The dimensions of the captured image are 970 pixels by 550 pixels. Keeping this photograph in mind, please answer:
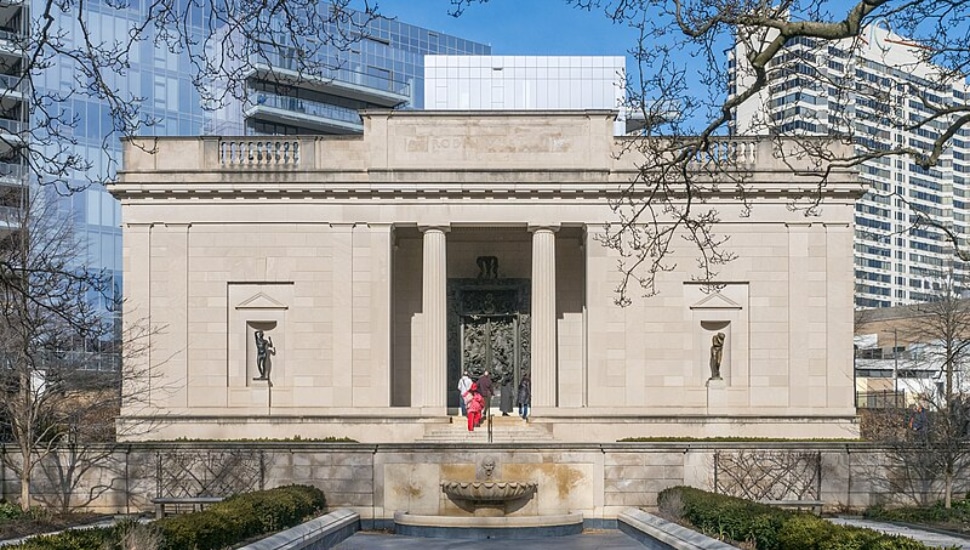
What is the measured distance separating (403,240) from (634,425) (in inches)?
387

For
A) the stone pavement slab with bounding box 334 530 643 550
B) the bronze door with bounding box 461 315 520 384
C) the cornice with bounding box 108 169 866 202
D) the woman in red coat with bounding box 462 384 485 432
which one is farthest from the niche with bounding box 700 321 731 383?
the stone pavement slab with bounding box 334 530 643 550

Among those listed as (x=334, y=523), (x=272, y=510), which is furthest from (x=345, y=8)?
(x=334, y=523)

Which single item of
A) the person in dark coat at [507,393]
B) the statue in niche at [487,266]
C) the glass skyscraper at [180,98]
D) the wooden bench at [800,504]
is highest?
the glass skyscraper at [180,98]

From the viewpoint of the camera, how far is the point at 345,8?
34.9 feet

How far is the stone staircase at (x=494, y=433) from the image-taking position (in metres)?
31.9

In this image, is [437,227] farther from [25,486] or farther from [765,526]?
[765,526]

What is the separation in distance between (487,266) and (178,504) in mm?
16456

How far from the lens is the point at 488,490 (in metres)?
24.1

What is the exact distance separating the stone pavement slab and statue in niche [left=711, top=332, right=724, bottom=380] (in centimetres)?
1245

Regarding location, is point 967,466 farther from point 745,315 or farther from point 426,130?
point 426,130

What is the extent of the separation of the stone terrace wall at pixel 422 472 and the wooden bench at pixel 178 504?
0.37 meters

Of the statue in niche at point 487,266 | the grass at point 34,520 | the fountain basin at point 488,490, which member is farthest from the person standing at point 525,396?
the grass at point 34,520

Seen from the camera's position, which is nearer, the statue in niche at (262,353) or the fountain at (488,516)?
the fountain at (488,516)

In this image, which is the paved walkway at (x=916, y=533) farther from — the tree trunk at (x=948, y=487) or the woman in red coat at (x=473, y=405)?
the woman in red coat at (x=473, y=405)
